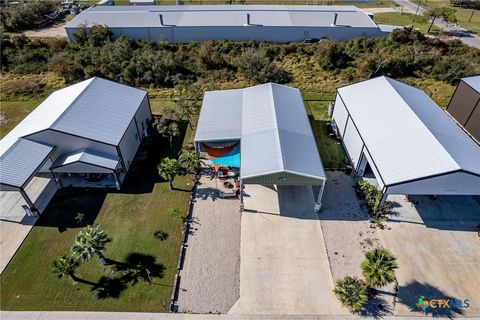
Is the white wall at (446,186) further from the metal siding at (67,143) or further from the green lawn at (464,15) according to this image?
the green lawn at (464,15)

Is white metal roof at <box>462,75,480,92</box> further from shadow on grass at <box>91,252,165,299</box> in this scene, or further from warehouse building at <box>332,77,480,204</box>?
shadow on grass at <box>91,252,165,299</box>


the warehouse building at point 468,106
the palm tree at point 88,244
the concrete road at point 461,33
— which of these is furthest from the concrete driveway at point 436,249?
the concrete road at point 461,33

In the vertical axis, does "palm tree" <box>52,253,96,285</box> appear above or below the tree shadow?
above

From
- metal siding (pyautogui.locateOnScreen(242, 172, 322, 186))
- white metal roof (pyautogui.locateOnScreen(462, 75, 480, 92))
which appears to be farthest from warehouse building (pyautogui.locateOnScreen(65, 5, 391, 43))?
metal siding (pyautogui.locateOnScreen(242, 172, 322, 186))

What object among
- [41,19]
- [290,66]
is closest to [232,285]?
[290,66]

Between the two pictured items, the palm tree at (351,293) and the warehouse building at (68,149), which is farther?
the warehouse building at (68,149)

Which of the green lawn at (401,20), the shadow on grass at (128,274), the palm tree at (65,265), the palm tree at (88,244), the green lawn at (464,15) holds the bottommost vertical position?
the shadow on grass at (128,274)
